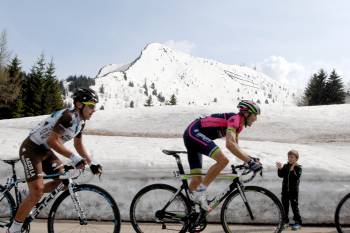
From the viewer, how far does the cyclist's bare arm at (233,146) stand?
5578 mm

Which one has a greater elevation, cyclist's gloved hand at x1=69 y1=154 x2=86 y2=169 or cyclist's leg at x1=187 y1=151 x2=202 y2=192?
cyclist's gloved hand at x1=69 y1=154 x2=86 y2=169

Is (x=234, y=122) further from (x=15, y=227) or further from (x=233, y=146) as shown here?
(x=15, y=227)

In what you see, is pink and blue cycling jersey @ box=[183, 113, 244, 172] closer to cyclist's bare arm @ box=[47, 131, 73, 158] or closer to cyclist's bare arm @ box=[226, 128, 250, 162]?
cyclist's bare arm @ box=[226, 128, 250, 162]

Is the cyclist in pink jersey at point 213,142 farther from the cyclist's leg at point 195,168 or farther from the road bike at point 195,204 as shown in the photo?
the road bike at point 195,204

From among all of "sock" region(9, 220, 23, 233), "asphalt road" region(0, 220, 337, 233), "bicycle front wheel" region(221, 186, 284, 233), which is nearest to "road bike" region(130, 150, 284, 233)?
"bicycle front wheel" region(221, 186, 284, 233)

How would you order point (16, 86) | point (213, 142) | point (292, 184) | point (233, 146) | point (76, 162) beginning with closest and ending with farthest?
point (76, 162)
point (233, 146)
point (213, 142)
point (292, 184)
point (16, 86)

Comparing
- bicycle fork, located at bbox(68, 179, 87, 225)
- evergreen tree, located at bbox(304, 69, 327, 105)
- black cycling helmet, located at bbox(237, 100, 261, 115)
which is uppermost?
evergreen tree, located at bbox(304, 69, 327, 105)

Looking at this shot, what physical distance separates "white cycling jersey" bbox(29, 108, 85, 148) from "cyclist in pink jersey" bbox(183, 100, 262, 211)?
5.89 feet

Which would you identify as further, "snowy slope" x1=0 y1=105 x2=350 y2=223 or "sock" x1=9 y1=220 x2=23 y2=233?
"snowy slope" x1=0 y1=105 x2=350 y2=223

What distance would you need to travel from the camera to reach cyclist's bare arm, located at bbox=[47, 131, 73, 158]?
4.84 m

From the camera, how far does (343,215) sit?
20.2 feet

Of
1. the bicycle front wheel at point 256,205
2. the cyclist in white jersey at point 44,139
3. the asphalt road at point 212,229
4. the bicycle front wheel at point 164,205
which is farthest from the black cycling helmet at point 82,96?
the bicycle front wheel at point 256,205

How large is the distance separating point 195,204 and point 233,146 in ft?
3.65

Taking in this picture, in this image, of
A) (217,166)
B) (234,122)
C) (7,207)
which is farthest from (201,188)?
(7,207)
